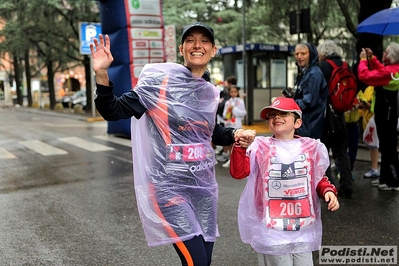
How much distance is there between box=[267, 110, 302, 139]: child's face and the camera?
2.89 metres

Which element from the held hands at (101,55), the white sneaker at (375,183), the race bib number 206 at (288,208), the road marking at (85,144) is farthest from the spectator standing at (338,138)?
the road marking at (85,144)

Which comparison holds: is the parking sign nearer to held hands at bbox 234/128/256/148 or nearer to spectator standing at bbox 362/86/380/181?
spectator standing at bbox 362/86/380/181

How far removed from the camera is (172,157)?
2.64 metres

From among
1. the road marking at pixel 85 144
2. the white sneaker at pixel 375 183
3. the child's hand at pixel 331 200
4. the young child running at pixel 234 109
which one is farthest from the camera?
the road marking at pixel 85 144

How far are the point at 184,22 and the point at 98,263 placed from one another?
19.1 meters

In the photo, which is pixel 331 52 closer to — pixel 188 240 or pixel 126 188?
pixel 126 188

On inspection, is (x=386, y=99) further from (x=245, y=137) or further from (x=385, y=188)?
(x=245, y=137)

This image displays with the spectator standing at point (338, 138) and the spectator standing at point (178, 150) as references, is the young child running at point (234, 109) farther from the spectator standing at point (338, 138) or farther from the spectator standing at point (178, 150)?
the spectator standing at point (178, 150)

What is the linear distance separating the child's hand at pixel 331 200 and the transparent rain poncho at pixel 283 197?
0.13m

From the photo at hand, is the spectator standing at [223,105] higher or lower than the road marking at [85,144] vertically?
higher

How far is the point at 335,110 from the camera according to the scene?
595cm

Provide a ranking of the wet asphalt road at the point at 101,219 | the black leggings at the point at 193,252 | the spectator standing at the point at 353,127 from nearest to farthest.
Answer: the black leggings at the point at 193,252, the wet asphalt road at the point at 101,219, the spectator standing at the point at 353,127

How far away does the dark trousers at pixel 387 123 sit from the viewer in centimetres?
626

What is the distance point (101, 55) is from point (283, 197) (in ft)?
4.33
